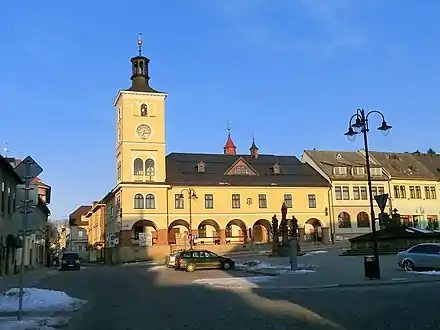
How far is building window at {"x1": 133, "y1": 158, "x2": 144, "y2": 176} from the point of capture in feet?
228

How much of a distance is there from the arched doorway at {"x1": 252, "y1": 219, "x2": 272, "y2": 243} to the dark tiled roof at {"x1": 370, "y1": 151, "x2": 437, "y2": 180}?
1987cm

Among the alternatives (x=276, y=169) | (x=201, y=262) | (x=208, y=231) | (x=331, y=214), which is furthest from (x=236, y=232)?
(x=201, y=262)

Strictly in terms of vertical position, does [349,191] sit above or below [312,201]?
above

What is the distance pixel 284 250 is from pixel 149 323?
37320 mm

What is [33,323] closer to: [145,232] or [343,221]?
[145,232]

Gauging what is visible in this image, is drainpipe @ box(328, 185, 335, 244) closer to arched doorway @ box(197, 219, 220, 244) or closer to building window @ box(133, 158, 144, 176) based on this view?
arched doorway @ box(197, 219, 220, 244)

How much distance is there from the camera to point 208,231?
75.1 meters

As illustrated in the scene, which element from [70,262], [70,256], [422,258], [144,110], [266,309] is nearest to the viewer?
[266,309]

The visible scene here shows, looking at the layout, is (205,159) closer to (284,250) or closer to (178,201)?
(178,201)

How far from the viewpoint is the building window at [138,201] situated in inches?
2685

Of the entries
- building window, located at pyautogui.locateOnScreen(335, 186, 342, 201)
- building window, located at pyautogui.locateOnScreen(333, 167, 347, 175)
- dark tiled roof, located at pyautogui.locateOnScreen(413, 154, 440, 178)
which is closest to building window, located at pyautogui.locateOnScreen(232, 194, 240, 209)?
building window, located at pyautogui.locateOnScreen(335, 186, 342, 201)

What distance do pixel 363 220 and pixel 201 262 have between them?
44204 millimetres

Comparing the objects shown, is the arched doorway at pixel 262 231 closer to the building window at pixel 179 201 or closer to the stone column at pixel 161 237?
the building window at pixel 179 201

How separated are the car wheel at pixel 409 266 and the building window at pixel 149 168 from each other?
45842 mm
